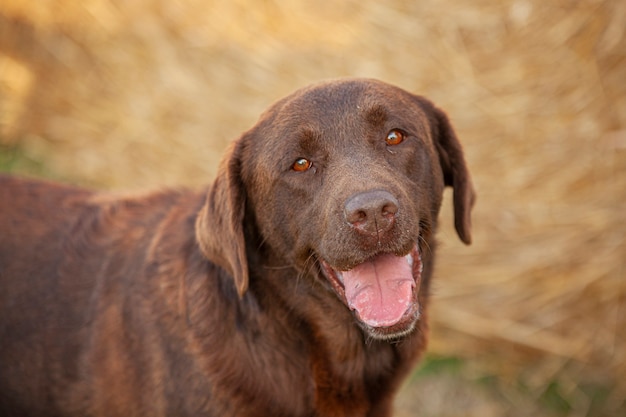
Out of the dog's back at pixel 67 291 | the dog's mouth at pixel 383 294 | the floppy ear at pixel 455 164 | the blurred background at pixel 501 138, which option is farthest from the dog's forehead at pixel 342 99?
the blurred background at pixel 501 138

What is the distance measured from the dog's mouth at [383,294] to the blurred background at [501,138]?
2.17m

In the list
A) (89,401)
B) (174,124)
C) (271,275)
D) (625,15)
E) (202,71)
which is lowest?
(89,401)

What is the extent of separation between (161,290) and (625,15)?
3067 millimetres

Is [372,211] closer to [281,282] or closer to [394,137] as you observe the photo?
[394,137]

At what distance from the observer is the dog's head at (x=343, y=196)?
3.37 metres

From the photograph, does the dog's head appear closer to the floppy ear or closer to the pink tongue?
the pink tongue

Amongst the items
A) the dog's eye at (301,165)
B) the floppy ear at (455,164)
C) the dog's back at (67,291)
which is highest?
the floppy ear at (455,164)

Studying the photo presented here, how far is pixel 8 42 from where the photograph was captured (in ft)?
26.0

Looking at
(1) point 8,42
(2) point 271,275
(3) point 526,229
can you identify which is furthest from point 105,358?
(1) point 8,42

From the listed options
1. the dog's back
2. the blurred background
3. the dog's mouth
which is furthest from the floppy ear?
the blurred background

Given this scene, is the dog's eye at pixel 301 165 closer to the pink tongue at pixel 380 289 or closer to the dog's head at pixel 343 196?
the dog's head at pixel 343 196

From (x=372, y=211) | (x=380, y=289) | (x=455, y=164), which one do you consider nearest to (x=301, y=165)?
(x=372, y=211)

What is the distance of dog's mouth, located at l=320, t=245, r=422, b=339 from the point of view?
11.2ft

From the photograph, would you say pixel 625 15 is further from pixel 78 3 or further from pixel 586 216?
pixel 78 3
